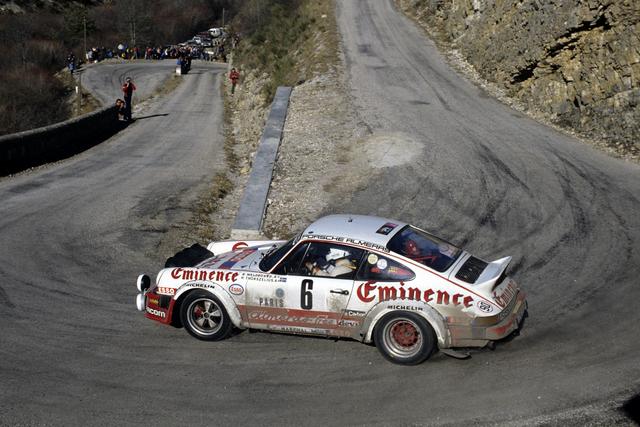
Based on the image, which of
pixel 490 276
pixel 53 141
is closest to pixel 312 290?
pixel 490 276

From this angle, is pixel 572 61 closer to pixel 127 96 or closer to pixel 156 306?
pixel 156 306

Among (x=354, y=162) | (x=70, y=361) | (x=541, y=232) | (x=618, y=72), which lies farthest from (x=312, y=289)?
(x=618, y=72)

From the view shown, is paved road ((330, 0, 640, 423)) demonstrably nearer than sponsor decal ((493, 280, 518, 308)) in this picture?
Yes

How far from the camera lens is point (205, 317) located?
7594 mm

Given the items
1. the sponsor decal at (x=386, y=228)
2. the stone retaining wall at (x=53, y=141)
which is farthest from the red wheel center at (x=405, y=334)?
the stone retaining wall at (x=53, y=141)

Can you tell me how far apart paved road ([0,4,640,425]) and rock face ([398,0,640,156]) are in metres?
1.29

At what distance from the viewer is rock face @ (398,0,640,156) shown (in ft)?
58.3

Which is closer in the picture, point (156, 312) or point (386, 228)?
point (386, 228)

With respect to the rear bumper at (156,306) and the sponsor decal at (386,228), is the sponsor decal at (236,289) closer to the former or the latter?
the rear bumper at (156,306)

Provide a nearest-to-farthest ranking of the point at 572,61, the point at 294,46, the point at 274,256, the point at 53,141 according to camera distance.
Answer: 1. the point at 274,256
2. the point at 53,141
3. the point at 572,61
4. the point at 294,46

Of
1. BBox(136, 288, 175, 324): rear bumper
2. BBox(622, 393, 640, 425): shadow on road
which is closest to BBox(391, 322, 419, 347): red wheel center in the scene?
BBox(622, 393, 640, 425): shadow on road

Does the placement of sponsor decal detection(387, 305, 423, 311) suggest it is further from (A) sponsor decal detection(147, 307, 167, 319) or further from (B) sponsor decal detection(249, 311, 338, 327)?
(A) sponsor decal detection(147, 307, 167, 319)

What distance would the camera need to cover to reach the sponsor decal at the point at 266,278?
286 inches

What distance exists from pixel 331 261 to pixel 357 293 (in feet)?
1.54
